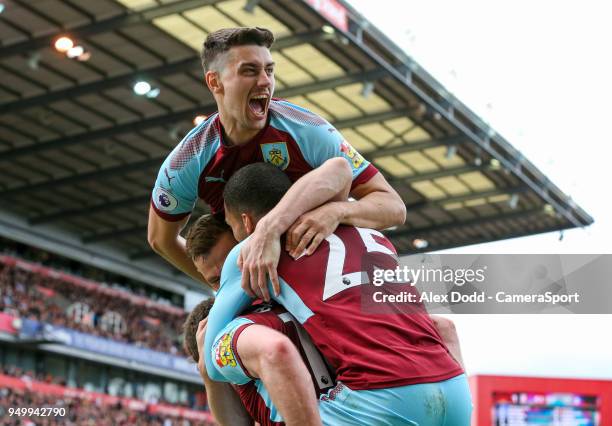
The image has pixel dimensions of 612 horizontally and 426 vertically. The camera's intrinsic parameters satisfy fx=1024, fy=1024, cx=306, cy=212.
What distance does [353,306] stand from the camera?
3576 mm

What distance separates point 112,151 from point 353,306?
3246 cm

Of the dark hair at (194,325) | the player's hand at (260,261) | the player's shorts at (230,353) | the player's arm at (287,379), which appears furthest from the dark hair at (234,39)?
the player's arm at (287,379)

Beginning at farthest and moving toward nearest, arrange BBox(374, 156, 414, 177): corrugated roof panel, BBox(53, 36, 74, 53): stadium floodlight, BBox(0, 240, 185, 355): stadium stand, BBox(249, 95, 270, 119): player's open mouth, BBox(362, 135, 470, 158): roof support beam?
BBox(0, 240, 185, 355): stadium stand, BBox(374, 156, 414, 177): corrugated roof panel, BBox(362, 135, 470, 158): roof support beam, BBox(53, 36, 74, 53): stadium floodlight, BBox(249, 95, 270, 119): player's open mouth

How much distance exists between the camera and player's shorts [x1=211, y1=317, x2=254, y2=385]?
3553mm

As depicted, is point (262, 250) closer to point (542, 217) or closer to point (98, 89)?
point (98, 89)

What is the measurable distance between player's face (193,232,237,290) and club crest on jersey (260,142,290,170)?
0.57m

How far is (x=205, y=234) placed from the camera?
189 inches

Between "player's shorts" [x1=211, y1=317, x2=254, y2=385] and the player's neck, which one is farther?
the player's neck

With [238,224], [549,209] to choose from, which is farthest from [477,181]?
[238,224]

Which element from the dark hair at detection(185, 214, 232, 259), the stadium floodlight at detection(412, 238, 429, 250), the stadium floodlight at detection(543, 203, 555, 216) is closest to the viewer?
the dark hair at detection(185, 214, 232, 259)

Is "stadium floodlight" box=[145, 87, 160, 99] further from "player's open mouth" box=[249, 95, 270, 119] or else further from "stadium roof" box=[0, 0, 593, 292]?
"player's open mouth" box=[249, 95, 270, 119]

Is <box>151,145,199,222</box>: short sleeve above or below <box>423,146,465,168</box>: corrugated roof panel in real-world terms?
below

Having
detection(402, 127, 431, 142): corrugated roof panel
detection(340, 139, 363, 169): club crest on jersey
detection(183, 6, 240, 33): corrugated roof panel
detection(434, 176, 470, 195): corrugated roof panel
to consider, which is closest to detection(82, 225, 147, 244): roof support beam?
detection(434, 176, 470, 195): corrugated roof panel

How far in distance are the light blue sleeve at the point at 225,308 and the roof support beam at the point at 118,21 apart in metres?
21.5
